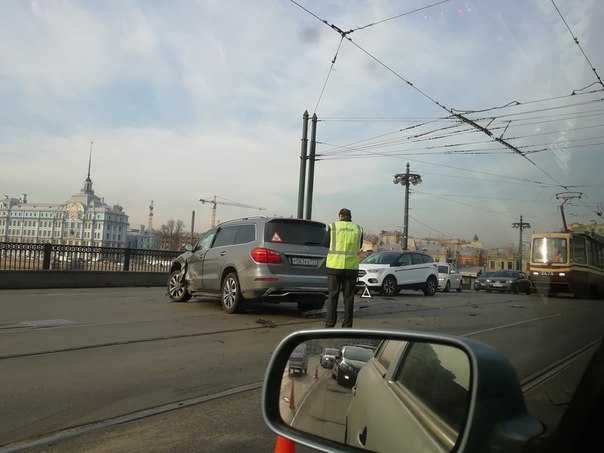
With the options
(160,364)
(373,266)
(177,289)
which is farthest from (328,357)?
(373,266)

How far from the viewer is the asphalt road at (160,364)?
11.4ft

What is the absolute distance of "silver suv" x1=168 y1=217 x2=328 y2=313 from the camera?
8859 mm

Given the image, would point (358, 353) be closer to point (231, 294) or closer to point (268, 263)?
point (268, 263)

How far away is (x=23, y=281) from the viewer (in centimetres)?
1460

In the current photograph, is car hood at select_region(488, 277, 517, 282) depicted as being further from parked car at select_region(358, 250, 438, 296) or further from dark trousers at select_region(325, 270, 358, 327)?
dark trousers at select_region(325, 270, 358, 327)

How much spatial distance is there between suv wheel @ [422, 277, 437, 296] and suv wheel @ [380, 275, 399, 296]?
5.85ft

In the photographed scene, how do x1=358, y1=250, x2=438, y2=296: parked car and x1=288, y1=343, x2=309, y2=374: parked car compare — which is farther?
x1=358, y1=250, x2=438, y2=296: parked car

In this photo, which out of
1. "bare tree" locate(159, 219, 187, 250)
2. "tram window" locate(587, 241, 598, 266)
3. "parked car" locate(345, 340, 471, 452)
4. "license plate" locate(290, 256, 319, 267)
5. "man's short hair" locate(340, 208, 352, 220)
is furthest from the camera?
"bare tree" locate(159, 219, 187, 250)

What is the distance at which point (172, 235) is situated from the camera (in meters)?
68.7

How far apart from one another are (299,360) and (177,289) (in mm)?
10105

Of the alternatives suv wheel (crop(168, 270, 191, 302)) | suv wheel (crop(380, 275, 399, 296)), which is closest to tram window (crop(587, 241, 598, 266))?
suv wheel (crop(168, 270, 191, 302))

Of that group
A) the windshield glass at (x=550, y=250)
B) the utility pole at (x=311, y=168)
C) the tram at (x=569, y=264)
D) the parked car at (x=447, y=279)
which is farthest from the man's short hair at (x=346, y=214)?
the parked car at (x=447, y=279)

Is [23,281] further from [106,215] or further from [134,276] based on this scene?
[106,215]

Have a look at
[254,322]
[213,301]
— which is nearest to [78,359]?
[254,322]
